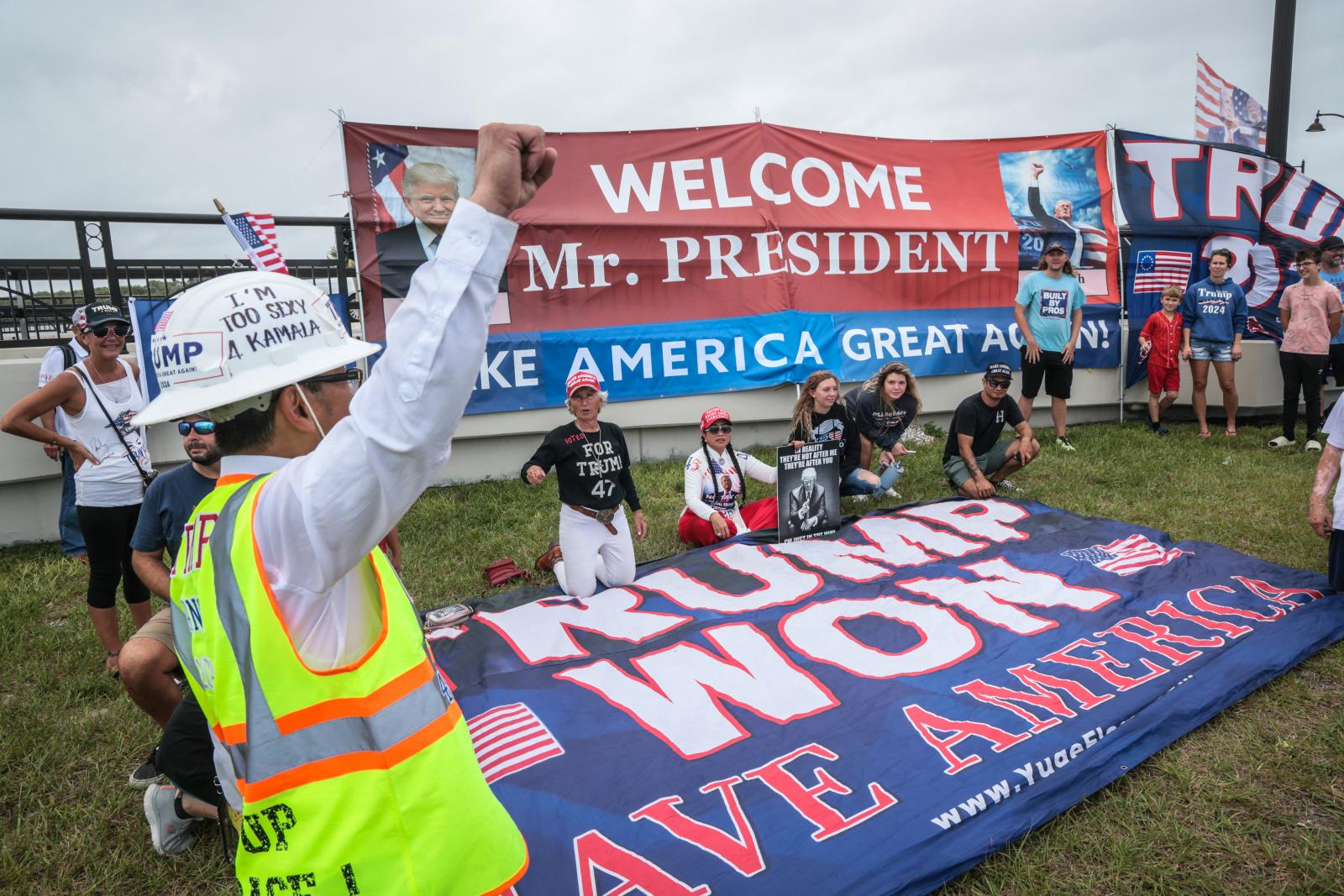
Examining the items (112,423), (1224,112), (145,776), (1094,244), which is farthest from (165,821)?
(1224,112)

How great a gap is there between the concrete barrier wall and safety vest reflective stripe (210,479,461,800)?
5082 millimetres

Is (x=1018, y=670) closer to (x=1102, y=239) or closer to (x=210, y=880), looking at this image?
(x=210, y=880)

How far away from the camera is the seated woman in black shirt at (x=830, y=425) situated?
677 centimetres

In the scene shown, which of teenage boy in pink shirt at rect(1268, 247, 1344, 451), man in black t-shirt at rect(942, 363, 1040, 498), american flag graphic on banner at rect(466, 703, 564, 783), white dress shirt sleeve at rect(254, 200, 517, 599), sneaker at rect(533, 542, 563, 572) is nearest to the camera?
white dress shirt sleeve at rect(254, 200, 517, 599)

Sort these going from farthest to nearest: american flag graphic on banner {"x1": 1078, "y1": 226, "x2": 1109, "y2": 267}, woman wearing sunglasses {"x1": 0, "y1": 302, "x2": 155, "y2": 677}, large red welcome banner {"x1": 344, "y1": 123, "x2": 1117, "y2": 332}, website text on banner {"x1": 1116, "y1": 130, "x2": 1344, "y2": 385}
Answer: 1. website text on banner {"x1": 1116, "y1": 130, "x2": 1344, "y2": 385}
2. american flag graphic on banner {"x1": 1078, "y1": 226, "x2": 1109, "y2": 267}
3. large red welcome banner {"x1": 344, "y1": 123, "x2": 1117, "y2": 332}
4. woman wearing sunglasses {"x1": 0, "y1": 302, "x2": 155, "y2": 677}

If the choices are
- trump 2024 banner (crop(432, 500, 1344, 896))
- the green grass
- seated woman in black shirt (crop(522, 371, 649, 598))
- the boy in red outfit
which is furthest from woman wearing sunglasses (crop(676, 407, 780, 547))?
the boy in red outfit

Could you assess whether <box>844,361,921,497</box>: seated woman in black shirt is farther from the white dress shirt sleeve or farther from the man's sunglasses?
the white dress shirt sleeve

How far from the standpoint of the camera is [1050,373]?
9.26m

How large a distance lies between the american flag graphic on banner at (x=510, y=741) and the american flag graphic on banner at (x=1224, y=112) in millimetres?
16666

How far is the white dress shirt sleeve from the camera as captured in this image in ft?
3.33

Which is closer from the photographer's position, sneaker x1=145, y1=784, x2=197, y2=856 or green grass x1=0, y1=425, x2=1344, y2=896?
green grass x1=0, y1=425, x2=1344, y2=896

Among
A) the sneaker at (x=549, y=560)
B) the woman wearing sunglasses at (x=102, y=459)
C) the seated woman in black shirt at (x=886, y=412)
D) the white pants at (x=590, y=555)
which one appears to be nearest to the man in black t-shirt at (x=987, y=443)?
the seated woman in black shirt at (x=886, y=412)

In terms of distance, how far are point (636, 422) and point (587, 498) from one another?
10.7 ft

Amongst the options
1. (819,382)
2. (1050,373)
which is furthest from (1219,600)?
(1050,373)
